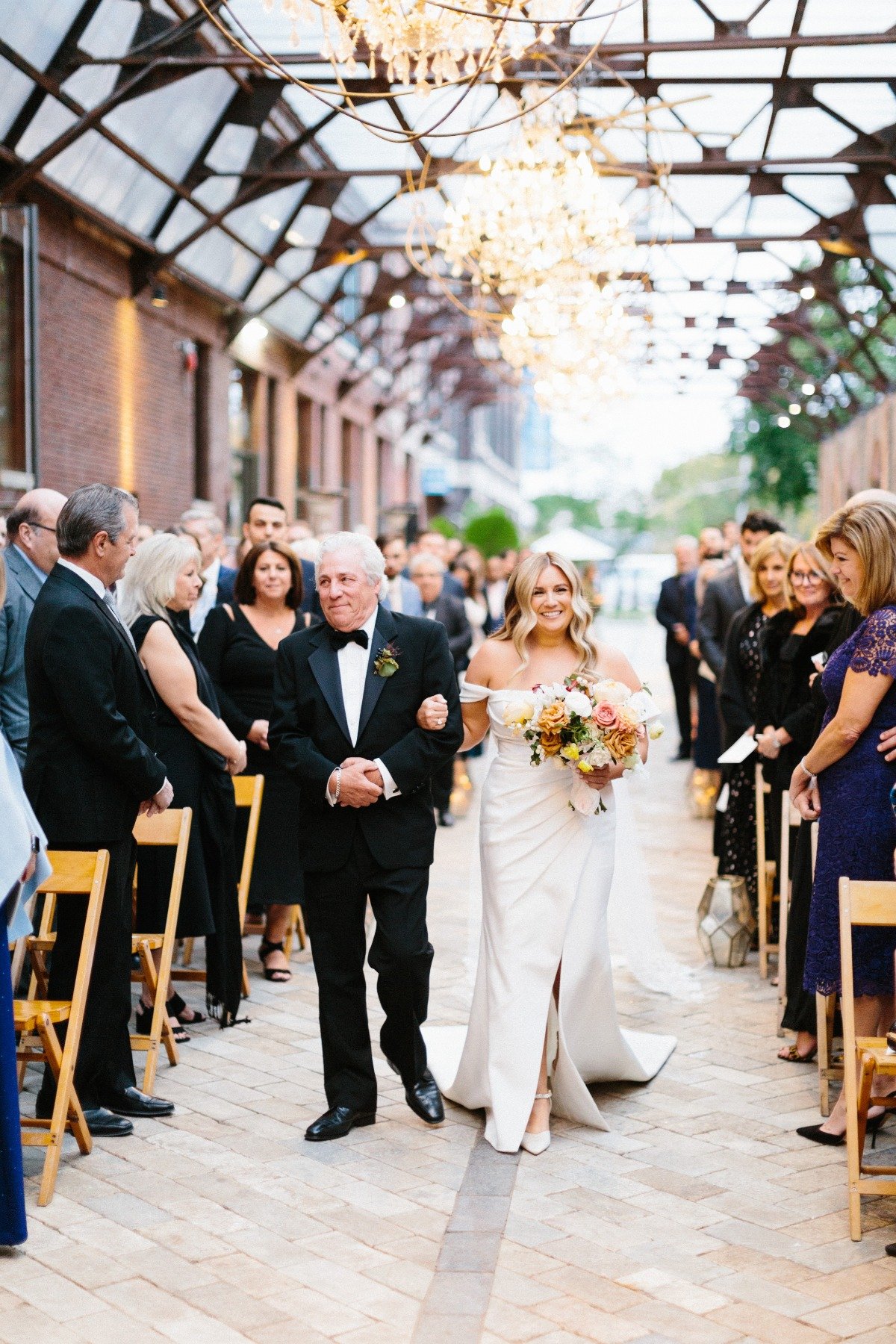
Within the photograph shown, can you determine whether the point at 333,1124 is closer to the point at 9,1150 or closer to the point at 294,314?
the point at 9,1150

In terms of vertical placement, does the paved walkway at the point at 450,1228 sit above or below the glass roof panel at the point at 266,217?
below

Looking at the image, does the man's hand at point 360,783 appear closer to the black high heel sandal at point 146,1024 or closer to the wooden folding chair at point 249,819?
the black high heel sandal at point 146,1024

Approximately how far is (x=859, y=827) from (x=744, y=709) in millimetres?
2749

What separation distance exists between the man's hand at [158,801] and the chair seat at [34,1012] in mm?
714

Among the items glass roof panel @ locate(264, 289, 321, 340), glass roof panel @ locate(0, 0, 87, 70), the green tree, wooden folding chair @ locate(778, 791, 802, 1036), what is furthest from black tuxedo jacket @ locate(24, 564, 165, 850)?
the green tree

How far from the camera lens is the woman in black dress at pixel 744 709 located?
6812 mm

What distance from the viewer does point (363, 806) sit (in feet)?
14.7

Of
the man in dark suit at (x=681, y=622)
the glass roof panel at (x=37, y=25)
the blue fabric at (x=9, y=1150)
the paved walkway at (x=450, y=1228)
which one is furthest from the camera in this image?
the man in dark suit at (x=681, y=622)

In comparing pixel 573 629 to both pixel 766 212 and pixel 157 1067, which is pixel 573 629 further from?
pixel 766 212

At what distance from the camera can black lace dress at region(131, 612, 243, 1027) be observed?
18.4 ft

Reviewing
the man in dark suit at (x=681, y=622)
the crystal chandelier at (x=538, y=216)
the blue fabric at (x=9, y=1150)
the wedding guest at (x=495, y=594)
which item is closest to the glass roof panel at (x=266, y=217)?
the wedding guest at (x=495, y=594)

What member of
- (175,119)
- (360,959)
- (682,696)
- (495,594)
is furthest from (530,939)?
(495,594)

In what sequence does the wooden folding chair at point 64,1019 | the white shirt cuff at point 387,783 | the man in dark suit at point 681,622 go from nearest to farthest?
the wooden folding chair at point 64,1019
the white shirt cuff at point 387,783
the man in dark suit at point 681,622

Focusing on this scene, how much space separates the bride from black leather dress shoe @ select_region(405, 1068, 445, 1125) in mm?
113
